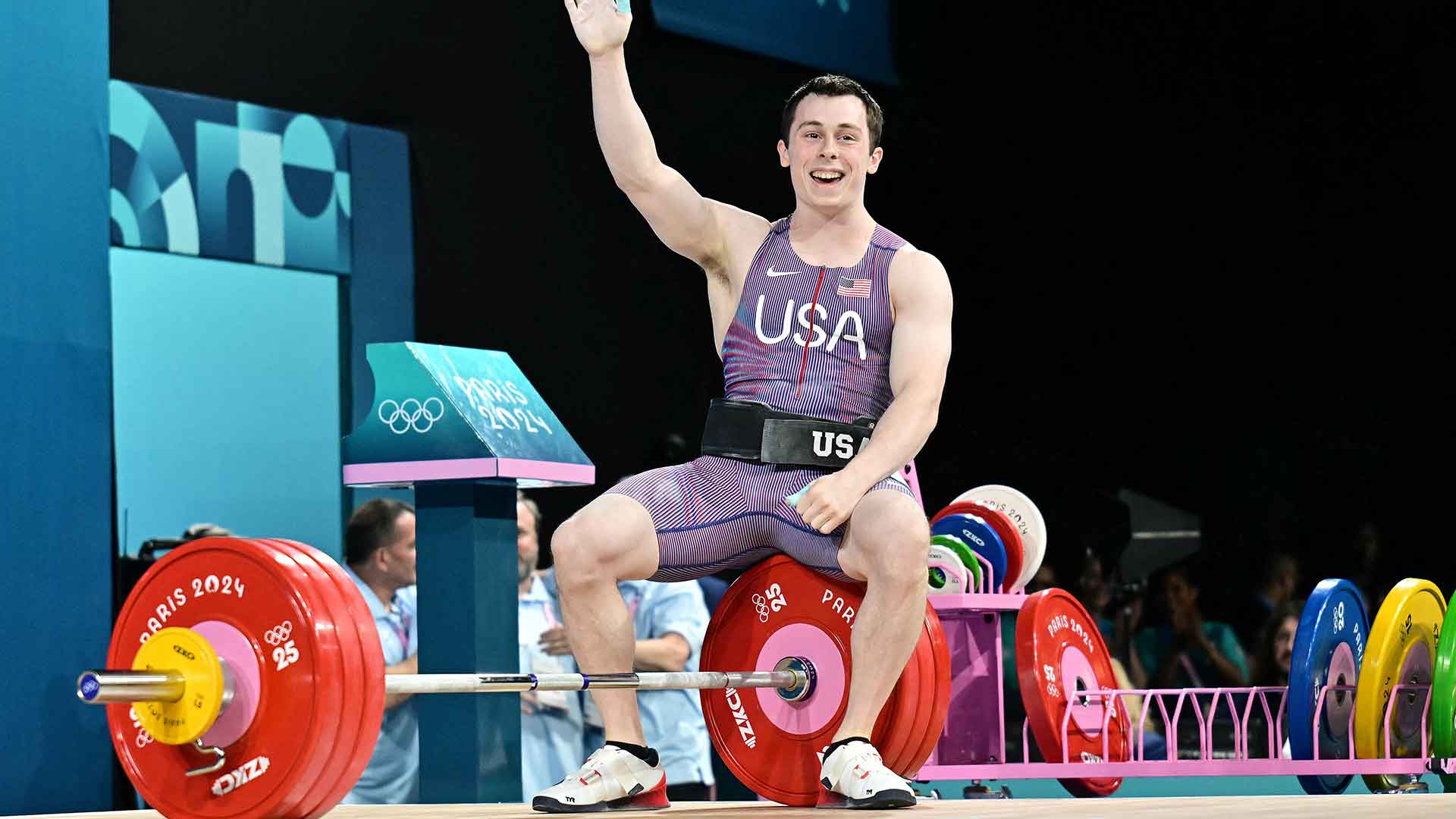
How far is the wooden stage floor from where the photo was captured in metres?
2.86

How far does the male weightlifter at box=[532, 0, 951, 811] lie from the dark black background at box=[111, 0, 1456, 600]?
4453mm

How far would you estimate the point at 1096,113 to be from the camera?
8672mm

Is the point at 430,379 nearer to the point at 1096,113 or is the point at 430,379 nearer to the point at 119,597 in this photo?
the point at 119,597

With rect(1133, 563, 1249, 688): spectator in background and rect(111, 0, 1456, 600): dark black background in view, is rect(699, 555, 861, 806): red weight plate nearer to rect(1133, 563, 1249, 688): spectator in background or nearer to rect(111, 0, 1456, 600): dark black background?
rect(1133, 563, 1249, 688): spectator in background

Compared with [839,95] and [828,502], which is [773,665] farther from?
[839,95]

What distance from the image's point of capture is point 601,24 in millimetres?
3490

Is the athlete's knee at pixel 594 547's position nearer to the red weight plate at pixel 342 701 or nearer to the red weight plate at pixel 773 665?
the red weight plate at pixel 773 665

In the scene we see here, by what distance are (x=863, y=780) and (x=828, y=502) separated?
48 centimetres

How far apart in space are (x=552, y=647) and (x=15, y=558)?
Result: 8.11ft

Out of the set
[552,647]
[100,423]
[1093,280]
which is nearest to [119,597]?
[552,647]

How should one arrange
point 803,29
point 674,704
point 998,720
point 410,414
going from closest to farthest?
point 410,414 < point 998,720 < point 674,704 < point 803,29

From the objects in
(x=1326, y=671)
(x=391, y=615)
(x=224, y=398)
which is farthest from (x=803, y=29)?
(x=1326, y=671)

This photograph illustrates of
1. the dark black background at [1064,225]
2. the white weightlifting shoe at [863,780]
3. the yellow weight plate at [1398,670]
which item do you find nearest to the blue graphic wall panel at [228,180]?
the dark black background at [1064,225]

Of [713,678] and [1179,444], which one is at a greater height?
[1179,444]
